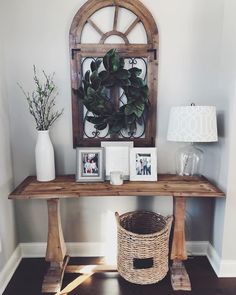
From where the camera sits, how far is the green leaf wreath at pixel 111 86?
5.80ft

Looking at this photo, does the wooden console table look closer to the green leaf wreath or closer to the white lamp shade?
the white lamp shade

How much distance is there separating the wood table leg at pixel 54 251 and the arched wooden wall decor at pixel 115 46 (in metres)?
0.62

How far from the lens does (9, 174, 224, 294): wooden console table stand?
1.61m

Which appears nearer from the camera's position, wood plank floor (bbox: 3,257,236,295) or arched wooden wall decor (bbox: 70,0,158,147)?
wood plank floor (bbox: 3,257,236,295)

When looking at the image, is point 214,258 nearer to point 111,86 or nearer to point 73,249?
point 73,249

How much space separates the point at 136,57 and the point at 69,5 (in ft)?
2.03

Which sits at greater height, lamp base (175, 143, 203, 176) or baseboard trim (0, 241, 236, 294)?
lamp base (175, 143, 203, 176)

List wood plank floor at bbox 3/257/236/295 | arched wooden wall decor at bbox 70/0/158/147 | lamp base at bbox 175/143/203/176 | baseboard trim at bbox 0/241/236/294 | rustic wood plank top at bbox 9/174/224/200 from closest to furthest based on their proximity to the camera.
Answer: rustic wood plank top at bbox 9/174/224/200, wood plank floor at bbox 3/257/236/295, arched wooden wall decor at bbox 70/0/158/147, lamp base at bbox 175/143/203/176, baseboard trim at bbox 0/241/236/294

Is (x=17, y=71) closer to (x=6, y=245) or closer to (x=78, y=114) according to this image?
(x=78, y=114)

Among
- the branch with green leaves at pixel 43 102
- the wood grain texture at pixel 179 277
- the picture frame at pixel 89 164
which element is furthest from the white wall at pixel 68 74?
the wood grain texture at pixel 179 277

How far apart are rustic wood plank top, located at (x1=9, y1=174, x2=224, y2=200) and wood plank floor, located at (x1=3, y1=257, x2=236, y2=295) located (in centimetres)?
69

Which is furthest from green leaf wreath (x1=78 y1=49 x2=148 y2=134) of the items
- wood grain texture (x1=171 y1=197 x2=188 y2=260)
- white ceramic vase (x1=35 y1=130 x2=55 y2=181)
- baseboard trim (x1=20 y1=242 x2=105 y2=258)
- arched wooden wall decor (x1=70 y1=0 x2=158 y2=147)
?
baseboard trim (x1=20 y1=242 x2=105 y2=258)

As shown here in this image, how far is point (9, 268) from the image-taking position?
1.86 meters

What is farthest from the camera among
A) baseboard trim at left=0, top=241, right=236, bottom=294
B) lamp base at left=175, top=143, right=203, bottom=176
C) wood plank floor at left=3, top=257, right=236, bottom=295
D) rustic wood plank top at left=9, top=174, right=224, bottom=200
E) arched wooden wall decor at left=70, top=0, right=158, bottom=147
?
baseboard trim at left=0, top=241, right=236, bottom=294
